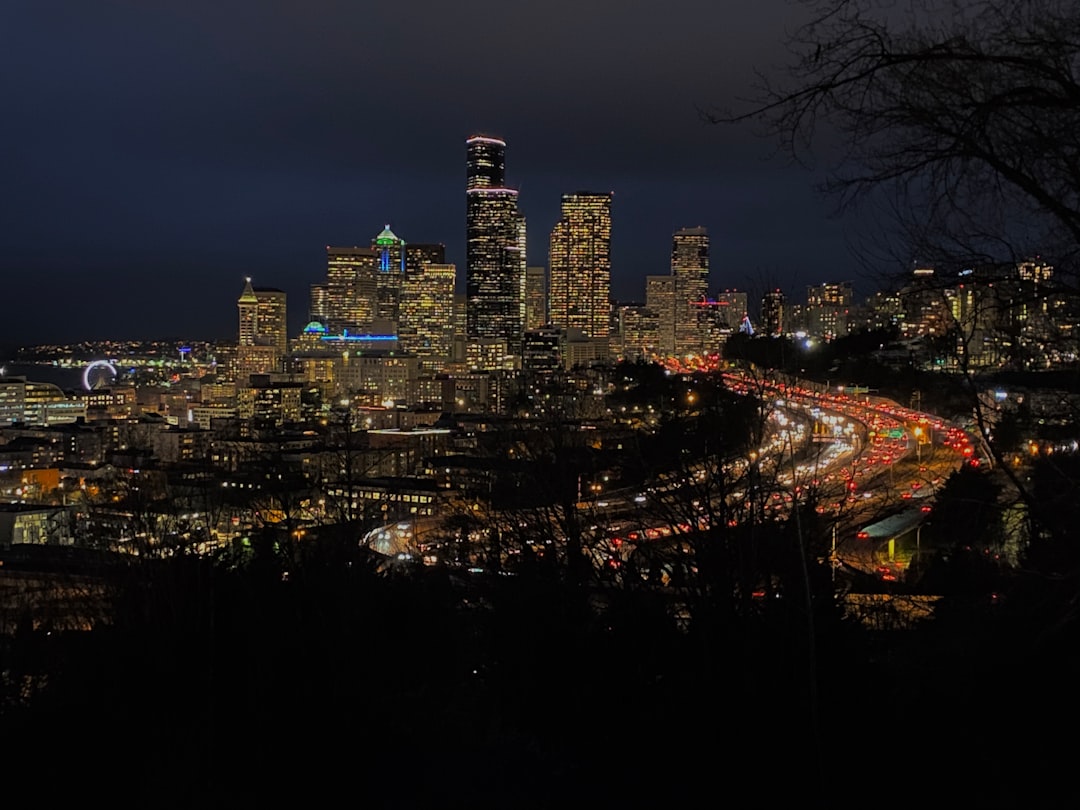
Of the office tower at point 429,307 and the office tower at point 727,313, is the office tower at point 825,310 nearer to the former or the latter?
the office tower at point 727,313

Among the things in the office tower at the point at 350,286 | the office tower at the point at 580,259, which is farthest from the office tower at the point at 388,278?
the office tower at the point at 580,259

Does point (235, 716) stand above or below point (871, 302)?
below

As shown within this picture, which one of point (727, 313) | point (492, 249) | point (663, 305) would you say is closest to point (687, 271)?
point (663, 305)

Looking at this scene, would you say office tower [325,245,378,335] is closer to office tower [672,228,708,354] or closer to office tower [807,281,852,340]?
office tower [672,228,708,354]

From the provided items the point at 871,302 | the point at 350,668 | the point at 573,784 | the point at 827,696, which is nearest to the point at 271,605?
the point at 350,668

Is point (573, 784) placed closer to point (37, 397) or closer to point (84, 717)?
point (84, 717)

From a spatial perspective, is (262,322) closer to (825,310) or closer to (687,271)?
(687,271)
